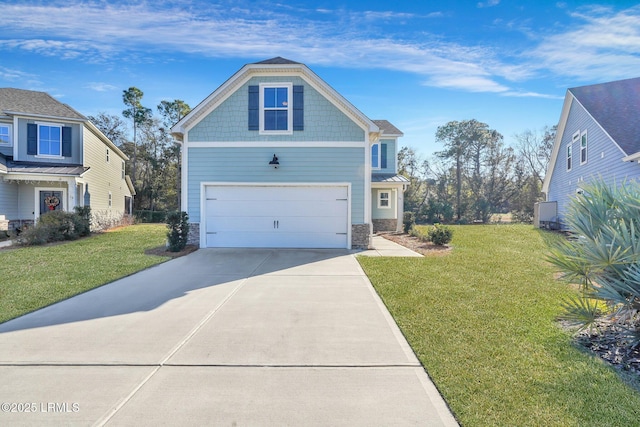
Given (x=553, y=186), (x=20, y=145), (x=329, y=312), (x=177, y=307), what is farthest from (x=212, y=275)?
(x=553, y=186)

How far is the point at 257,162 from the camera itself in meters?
11.0

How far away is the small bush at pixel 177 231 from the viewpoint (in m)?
10.4

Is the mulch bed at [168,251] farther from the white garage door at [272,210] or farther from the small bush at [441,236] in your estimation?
the small bush at [441,236]

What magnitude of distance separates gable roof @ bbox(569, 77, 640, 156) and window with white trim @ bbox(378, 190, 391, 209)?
30.8 ft

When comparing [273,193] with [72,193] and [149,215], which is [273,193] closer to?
[72,193]

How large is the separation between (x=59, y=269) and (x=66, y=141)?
11566 mm

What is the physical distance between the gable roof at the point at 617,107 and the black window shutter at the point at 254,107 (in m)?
12.7

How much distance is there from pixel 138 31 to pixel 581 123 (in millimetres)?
18535

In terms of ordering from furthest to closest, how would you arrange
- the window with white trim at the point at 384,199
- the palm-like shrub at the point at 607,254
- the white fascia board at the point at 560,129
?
the window with white trim at the point at 384,199 < the white fascia board at the point at 560,129 < the palm-like shrub at the point at 607,254

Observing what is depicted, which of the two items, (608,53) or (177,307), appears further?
(608,53)

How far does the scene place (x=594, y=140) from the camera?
13719 millimetres

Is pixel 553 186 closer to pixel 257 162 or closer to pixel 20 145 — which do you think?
pixel 257 162

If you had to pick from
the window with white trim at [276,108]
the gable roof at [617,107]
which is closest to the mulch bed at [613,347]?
the window with white trim at [276,108]

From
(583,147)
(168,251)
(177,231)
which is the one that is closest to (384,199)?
(583,147)
